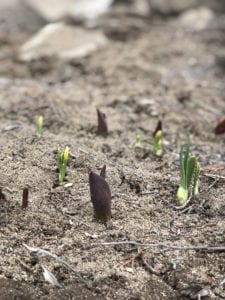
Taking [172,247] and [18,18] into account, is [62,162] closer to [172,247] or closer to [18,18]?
[172,247]

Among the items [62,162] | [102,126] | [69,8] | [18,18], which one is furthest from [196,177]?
[69,8]

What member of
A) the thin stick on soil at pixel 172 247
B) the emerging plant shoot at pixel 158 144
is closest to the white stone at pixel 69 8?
the emerging plant shoot at pixel 158 144

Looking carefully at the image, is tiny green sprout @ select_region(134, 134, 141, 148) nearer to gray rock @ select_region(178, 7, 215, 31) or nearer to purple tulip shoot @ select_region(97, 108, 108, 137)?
purple tulip shoot @ select_region(97, 108, 108, 137)

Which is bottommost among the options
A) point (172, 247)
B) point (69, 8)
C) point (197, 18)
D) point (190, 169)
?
point (197, 18)

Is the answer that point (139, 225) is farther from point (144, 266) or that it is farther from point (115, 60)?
point (115, 60)

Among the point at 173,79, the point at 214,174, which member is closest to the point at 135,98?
the point at 173,79
